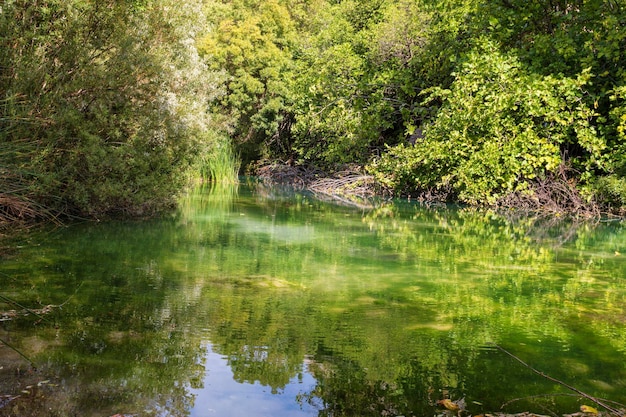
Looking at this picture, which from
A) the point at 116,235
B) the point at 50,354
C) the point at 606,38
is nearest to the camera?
the point at 50,354

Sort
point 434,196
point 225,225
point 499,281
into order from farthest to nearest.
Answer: point 434,196, point 225,225, point 499,281

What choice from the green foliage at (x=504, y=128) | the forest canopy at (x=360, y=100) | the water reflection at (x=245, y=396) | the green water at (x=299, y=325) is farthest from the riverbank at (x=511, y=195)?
the water reflection at (x=245, y=396)

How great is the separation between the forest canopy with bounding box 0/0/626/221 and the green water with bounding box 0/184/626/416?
1.22m

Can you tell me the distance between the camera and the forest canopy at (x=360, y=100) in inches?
310

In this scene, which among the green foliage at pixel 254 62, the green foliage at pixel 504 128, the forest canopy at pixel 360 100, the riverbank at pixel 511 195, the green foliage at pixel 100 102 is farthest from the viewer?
the green foliage at pixel 254 62

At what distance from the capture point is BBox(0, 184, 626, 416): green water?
306 cm

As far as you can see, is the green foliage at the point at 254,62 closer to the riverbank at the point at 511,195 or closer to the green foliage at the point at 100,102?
the riverbank at the point at 511,195

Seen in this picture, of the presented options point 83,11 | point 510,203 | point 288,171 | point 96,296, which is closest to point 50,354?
point 96,296

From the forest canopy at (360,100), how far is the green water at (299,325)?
4.01ft

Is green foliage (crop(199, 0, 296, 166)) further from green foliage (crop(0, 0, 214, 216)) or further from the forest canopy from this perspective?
green foliage (crop(0, 0, 214, 216))

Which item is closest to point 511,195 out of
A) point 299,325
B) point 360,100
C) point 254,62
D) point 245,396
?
point 360,100

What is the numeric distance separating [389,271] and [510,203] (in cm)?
823

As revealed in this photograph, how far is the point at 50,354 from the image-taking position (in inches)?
134

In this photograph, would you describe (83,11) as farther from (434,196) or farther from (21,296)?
(434,196)
